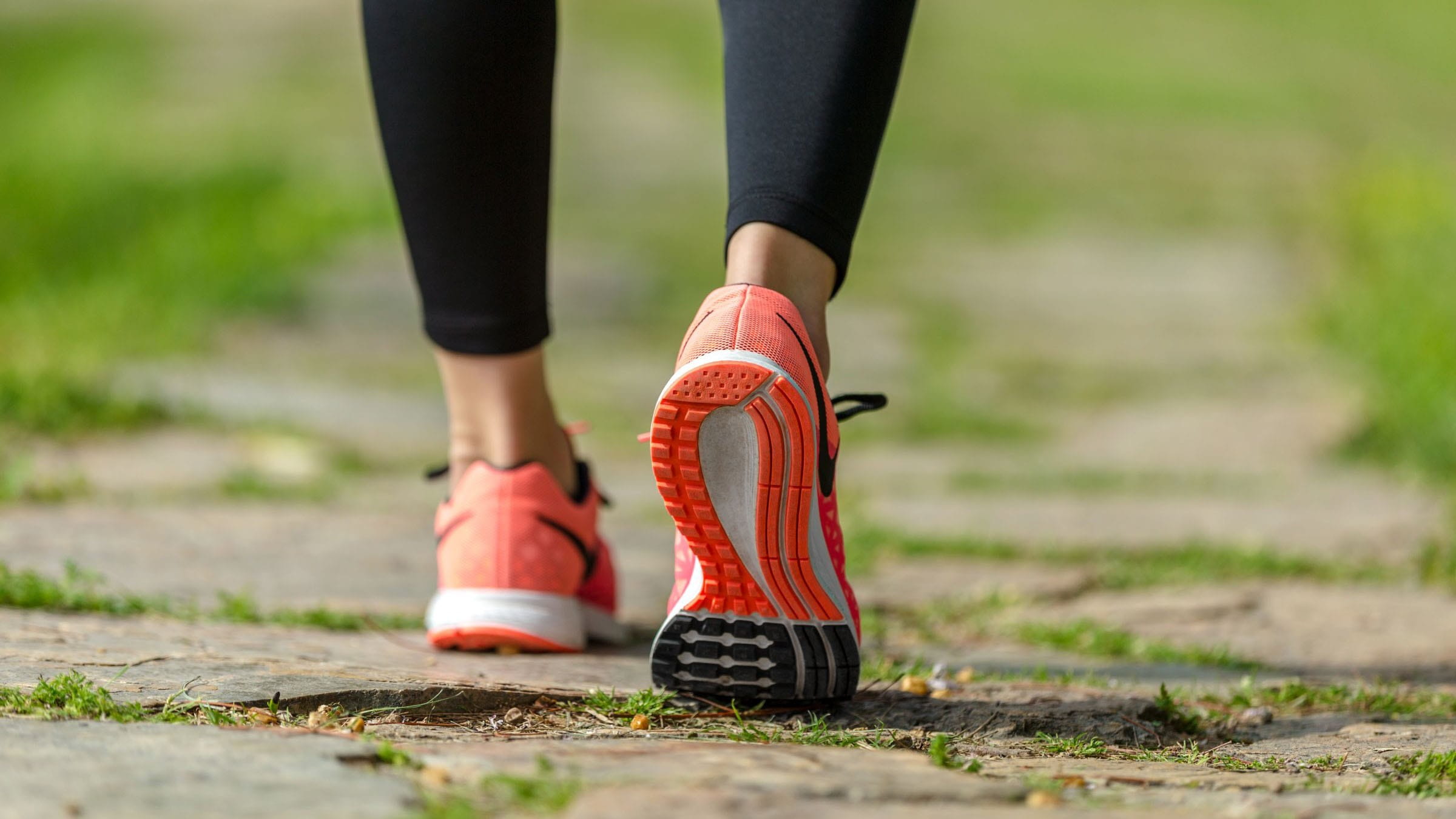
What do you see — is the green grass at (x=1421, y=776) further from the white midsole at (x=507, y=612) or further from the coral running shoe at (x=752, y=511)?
the white midsole at (x=507, y=612)

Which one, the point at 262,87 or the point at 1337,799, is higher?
the point at 262,87

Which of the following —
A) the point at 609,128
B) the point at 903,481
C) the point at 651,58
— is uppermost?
the point at 651,58

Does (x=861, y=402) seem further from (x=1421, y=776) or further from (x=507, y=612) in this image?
(x=1421, y=776)

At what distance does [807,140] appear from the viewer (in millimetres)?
1225

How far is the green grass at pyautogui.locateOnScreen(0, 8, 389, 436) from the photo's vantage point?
3.12m

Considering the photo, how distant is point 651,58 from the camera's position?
1341 centimetres

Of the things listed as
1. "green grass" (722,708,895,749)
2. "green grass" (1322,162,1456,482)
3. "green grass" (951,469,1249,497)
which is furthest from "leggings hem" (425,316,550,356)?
"green grass" (1322,162,1456,482)

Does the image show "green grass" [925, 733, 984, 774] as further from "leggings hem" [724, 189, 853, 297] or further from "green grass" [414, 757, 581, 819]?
"leggings hem" [724, 189, 853, 297]

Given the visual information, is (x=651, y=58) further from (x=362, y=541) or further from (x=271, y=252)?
(x=362, y=541)

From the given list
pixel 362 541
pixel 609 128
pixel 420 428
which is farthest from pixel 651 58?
pixel 362 541

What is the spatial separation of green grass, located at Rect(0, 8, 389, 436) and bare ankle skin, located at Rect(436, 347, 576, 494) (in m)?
1.58

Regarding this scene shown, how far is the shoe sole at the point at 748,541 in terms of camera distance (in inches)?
45.0

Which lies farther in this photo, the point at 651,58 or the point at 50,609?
the point at 651,58

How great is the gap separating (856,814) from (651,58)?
13.0 meters
